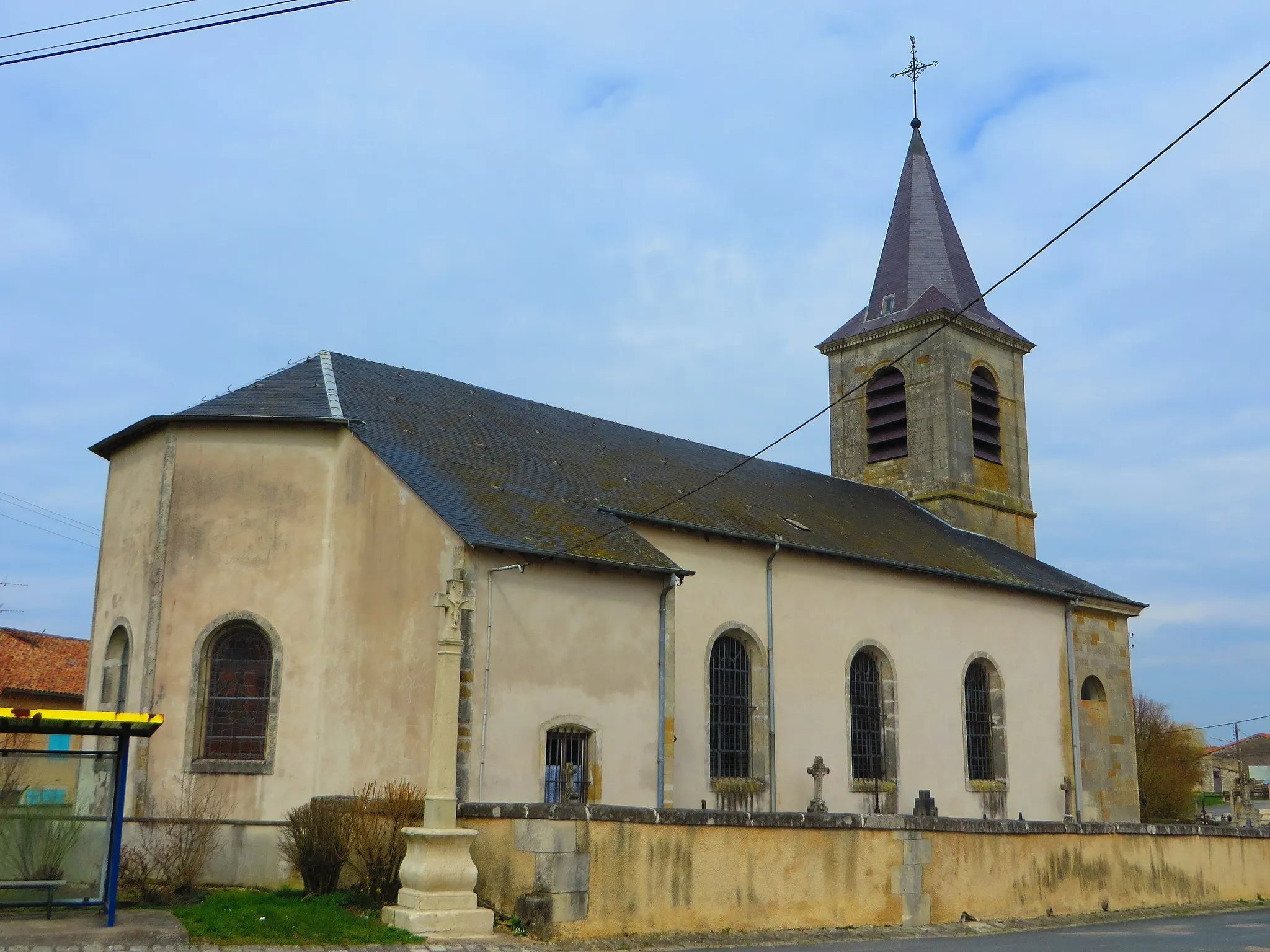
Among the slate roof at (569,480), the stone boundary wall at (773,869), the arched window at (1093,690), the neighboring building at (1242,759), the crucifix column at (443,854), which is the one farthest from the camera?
the neighboring building at (1242,759)

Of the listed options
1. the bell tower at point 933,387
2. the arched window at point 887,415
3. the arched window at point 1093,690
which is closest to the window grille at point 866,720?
the arched window at point 1093,690

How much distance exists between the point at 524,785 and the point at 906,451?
16.9 metres

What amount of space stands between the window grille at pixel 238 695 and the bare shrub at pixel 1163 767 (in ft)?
107

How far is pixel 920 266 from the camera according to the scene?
97.2 feet

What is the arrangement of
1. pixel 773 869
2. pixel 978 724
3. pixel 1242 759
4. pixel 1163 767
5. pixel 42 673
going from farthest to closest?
pixel 1242 759, pixel 1163 767, pixel 42 673, pixel 978 724, pixel 773 869

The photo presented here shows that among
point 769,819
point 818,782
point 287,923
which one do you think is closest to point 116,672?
point 287,923

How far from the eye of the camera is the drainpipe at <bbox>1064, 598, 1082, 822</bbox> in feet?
75.9

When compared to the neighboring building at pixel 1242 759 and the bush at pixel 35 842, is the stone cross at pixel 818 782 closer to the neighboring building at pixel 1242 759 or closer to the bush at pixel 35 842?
the bush at pixel 35 842

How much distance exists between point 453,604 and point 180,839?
4.25 meters

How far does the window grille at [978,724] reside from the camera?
21609 millimetres

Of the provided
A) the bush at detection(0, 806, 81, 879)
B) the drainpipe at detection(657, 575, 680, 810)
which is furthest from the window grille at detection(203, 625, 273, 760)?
the drainpipe at detection(657, 575, 680, 810)

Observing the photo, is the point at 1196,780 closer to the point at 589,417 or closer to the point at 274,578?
the point at 589,417

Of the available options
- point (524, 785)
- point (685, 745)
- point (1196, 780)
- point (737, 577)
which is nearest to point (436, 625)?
point (524, 785)

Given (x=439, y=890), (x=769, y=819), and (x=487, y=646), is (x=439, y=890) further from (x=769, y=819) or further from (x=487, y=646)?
(x=487, y=646)
